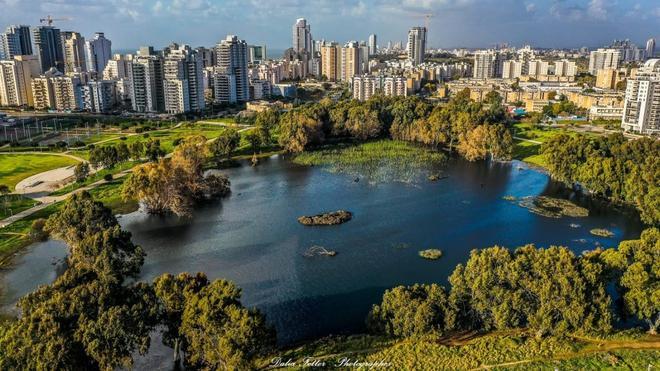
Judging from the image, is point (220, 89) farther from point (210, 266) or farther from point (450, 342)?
point (450, 342)

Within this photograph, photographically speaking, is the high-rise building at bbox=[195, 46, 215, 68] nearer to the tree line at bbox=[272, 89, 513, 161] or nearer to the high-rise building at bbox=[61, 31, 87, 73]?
the high-rise building at bbox=[61, 31, 87, 73]

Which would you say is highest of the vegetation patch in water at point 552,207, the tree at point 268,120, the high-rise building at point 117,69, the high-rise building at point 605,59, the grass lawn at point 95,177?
the high-rise building at point 605,59

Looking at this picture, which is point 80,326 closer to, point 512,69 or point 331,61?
point 331,61

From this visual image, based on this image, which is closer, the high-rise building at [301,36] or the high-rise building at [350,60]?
the high-rise building at [350,60]

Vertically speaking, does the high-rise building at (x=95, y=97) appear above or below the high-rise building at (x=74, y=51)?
below

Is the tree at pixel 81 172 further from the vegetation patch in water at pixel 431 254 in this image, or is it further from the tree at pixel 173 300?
the vegetation patch in water at pixel 431 254

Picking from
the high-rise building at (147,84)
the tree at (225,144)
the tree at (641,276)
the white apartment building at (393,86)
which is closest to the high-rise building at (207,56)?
the high-rise building at (147,84)
